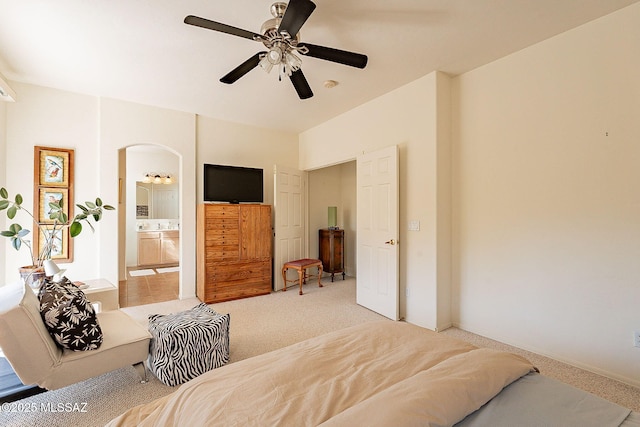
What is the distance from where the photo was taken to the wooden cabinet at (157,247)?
22.7ft

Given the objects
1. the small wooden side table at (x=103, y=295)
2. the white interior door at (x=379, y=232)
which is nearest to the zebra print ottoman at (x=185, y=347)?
the small wooden side table at (x=103, y=295)

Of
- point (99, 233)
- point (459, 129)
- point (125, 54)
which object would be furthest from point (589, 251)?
point (99, 233)

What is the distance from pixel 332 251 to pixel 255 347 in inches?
117

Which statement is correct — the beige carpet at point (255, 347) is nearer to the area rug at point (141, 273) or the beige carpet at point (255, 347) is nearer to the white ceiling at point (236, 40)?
the area rug at point (141, 273)

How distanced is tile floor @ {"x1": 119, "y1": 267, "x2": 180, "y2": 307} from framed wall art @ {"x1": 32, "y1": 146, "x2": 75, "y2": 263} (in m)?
1.07

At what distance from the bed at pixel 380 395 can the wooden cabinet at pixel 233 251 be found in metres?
3.18

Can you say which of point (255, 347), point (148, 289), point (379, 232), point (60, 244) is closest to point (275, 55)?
point (379, 232)

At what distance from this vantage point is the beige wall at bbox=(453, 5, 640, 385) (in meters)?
2.24

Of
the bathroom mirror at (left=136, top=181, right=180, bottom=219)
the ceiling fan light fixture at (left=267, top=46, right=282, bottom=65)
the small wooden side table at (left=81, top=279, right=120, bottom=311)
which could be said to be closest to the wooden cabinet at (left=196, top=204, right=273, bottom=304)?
the small wooden side table at (left=81, top=279, right=120, bottom=311)

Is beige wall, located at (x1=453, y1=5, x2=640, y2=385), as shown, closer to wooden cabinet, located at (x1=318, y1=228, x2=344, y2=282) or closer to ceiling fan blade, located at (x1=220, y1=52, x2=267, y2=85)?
ceiling fan blade, located at (x1=220, y1=52, x2=267, y2=85)

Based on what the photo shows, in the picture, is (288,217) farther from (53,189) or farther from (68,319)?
(68,319)

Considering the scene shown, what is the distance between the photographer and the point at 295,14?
5.74 ft

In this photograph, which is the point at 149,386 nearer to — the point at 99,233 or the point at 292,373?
the point at 292,373

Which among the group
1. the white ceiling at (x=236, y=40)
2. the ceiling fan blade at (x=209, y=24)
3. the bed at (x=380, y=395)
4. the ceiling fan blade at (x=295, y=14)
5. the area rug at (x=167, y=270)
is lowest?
the area rug at (x=167, y=270)
